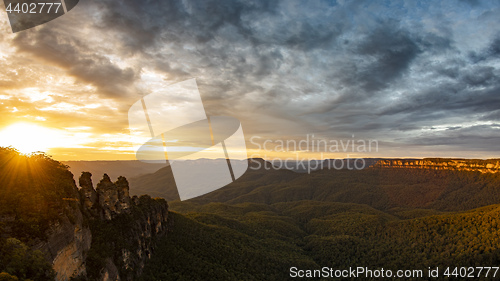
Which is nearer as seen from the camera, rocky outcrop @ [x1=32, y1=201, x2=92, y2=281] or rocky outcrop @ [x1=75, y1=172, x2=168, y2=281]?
rocky outcrop @ [x1=32, y1=201, x2=92, y2=281]

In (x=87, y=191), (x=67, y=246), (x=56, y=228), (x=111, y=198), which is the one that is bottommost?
(x=67, y=246)

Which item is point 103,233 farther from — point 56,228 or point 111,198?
point 56,228

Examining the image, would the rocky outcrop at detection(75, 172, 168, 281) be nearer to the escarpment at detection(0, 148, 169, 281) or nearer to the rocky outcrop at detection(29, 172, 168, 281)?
the rocky outcrop at detection(29, 172, 168, 281)

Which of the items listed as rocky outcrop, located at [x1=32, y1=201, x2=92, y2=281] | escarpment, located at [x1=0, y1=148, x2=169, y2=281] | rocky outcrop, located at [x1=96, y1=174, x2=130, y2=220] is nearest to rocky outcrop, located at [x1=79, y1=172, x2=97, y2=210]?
escarpment, located at [x1=0, y1=148, x2=169, y2=281]

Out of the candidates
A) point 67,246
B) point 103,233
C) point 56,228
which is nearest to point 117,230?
point 103,233

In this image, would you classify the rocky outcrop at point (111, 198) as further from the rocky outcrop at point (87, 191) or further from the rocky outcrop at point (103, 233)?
the rocky outcrop at point (87, 191)

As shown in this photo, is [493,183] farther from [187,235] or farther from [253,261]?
[187,235]

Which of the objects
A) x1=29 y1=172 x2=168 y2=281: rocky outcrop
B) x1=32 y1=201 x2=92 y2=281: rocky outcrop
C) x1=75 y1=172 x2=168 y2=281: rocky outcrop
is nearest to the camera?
x1=32 y1=201 x2=92 y2=281: rocky outcrop

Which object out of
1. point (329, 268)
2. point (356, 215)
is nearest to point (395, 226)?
point (356, 215)

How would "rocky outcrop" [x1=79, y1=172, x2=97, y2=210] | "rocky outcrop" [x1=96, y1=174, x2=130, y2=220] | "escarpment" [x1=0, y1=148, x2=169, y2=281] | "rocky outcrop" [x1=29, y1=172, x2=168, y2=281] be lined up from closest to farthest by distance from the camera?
"escarpment" [x1=0, y1=148, x2=169, y2=281] < "rocky outcrop" [x1=29, y1=172, x2=168, y2=281] < "rocky outcrop" [x1=79, y1=172, x2=97, y2=210] < "rocky outcrop" [x1=96, y1=174, x2=130, y2=220]

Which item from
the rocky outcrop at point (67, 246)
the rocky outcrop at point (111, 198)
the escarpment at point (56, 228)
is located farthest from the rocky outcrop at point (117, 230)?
the rocky outcrop at point (67, 246)

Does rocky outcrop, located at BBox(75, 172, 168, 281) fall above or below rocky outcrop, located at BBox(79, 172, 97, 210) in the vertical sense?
below
